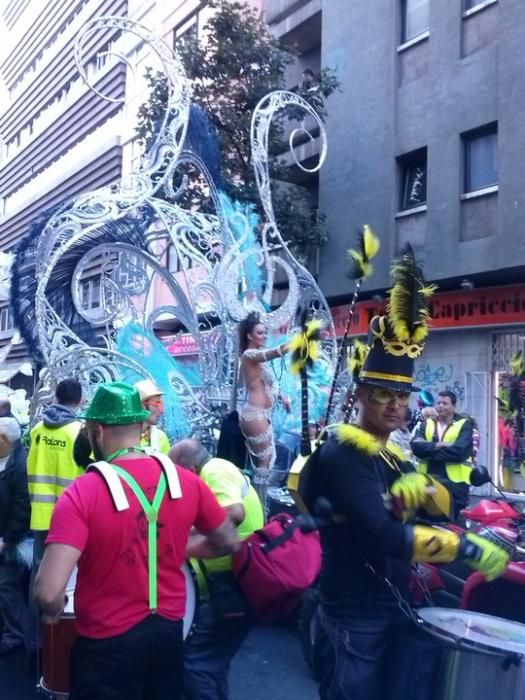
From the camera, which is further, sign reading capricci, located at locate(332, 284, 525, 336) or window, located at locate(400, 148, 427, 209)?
window, located at locate(400, 148, 427, 209)

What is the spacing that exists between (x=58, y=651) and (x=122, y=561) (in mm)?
1327

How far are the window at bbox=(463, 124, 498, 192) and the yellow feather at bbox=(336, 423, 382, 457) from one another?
10500mm

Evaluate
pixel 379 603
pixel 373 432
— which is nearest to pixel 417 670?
pixel 379 603

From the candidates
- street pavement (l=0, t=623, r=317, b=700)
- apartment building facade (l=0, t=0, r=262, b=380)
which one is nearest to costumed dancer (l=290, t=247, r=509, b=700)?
street pavement (l=0, t=623, r=317, b=700)

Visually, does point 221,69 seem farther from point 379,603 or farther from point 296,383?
point 379,603

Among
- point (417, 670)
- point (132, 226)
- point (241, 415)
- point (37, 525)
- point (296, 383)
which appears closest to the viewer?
point (417, 670)

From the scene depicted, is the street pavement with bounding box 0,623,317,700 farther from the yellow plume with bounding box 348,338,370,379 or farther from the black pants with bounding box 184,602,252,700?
the yellow plume with bounding box 348,338,370,379

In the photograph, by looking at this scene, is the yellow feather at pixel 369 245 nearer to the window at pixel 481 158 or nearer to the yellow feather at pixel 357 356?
the yellow feather at pixel 357 356

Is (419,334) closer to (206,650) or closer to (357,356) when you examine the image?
(357,356)

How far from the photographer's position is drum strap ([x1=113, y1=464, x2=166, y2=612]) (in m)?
2.68

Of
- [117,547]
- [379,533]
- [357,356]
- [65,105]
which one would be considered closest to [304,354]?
[357,356]

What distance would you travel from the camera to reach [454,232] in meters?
12.7

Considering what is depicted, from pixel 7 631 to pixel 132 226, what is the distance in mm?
4635

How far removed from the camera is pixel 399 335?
291 cm
